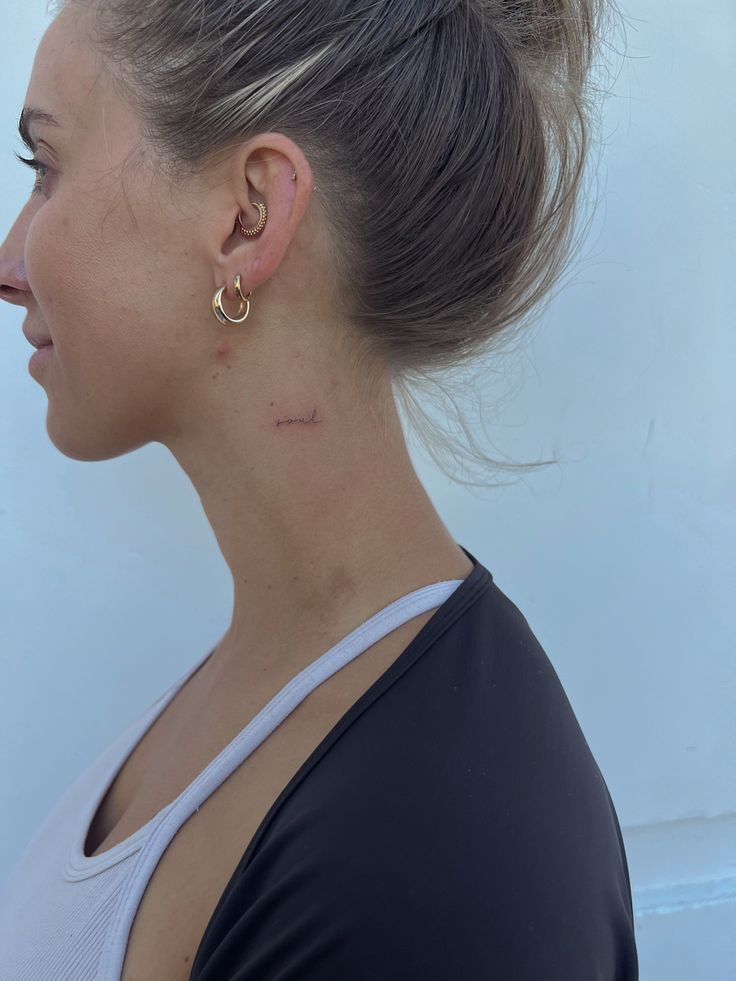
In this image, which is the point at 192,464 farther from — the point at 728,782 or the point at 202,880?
the point at 728,782

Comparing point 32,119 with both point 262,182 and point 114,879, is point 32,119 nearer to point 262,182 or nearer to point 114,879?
point 262,182

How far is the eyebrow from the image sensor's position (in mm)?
882

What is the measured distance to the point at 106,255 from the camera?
853 mm

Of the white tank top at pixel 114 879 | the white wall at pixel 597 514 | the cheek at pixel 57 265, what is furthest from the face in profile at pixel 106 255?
the white wall at pixel 597 514

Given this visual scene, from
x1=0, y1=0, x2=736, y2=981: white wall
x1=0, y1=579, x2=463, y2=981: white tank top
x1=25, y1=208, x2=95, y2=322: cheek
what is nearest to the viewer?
x1=0, y1=579, x2=463, y2=981: white tank top

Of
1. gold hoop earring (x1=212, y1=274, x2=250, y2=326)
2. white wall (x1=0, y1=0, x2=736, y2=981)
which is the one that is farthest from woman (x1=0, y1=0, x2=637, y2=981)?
white wall (x1=0, y1=0, x2=736, y2=981)

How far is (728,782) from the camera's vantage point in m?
1.74

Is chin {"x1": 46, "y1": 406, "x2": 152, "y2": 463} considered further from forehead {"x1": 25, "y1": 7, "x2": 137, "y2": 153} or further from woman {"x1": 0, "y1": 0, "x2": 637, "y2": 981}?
forehead {"x1": 25, "y1": 7, "x2": 137, "y2": 153}

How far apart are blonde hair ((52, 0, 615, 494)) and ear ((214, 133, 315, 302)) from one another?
2 centimetres

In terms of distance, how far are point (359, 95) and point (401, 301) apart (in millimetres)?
187

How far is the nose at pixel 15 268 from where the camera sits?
3.13ft

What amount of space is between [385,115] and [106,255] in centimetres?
28

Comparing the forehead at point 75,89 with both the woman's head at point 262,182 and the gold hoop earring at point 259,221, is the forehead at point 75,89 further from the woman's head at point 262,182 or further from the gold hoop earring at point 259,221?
the gold hoop earring at point 259,221

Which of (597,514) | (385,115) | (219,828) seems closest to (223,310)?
(385,115)
